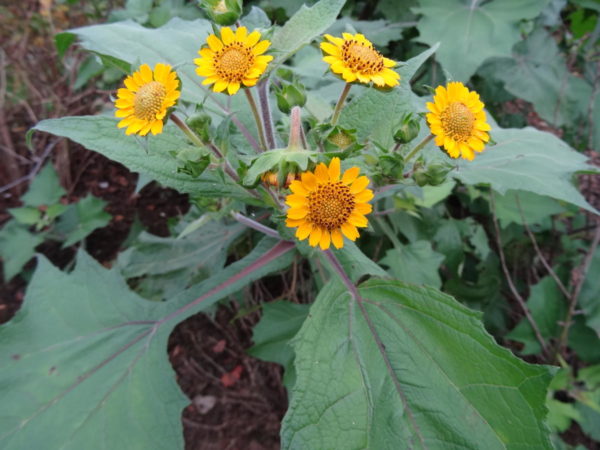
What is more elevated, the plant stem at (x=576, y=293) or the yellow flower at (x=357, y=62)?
the yellow flower at (x=357, y=62)

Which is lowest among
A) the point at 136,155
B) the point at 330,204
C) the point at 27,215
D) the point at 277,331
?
the point at 27,215

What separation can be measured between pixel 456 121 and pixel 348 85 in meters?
0.28

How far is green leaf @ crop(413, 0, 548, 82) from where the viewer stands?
1.90 m

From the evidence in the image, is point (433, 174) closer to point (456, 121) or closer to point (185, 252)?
point (456, 121)

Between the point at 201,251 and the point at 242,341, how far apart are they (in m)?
0.58

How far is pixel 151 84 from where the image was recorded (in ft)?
3.22

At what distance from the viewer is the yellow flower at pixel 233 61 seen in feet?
3.18

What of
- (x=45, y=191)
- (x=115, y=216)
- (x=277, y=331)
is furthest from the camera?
(x=115, y=216)

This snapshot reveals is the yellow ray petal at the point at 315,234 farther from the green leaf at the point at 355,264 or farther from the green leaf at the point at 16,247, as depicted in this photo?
the green leaf at the point at 16,247

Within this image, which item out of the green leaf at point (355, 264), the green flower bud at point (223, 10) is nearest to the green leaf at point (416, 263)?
the green leaf at point (355, 264)

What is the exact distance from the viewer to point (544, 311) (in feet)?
6.35

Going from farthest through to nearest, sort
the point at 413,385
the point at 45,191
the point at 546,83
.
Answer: the point at 45,191 < the point at 546,83 < the point at 413,385

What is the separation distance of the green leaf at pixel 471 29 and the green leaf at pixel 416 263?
0.77 metres

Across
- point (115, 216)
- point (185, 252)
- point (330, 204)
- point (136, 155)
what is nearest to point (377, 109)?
point (330, 204)
